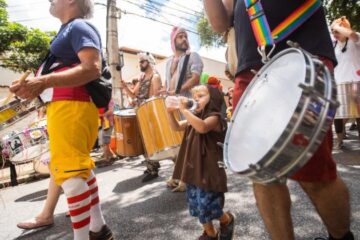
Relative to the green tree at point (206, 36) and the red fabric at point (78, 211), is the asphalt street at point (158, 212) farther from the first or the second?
the green tree at point (206, 36)

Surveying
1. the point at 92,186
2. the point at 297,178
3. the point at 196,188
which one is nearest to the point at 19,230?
the point at 92,186

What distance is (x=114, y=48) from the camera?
26.9 ft

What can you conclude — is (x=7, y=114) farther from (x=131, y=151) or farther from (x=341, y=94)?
(x=341, y=94)

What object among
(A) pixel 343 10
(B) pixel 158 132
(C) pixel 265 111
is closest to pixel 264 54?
(C) pixel 265 111

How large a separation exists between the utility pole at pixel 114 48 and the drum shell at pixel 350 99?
5.20 meters

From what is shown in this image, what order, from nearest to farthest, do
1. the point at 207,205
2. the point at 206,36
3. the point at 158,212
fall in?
the point at 207,205 < the point at 158,212 < the point at 206,36

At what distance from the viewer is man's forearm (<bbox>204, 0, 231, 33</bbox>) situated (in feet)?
5.59

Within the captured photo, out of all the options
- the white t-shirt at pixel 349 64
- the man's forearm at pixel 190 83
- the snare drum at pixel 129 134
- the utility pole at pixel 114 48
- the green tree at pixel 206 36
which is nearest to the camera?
the man's forearm at pixel 190 83

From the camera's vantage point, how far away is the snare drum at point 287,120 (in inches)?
35.7

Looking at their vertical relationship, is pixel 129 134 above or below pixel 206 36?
below

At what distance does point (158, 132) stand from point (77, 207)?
158cm

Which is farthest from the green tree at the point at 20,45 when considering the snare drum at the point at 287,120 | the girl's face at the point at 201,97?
the snare drum at the point at 287,120

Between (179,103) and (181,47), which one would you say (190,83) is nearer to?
(181,47)

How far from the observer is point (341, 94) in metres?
3.65
